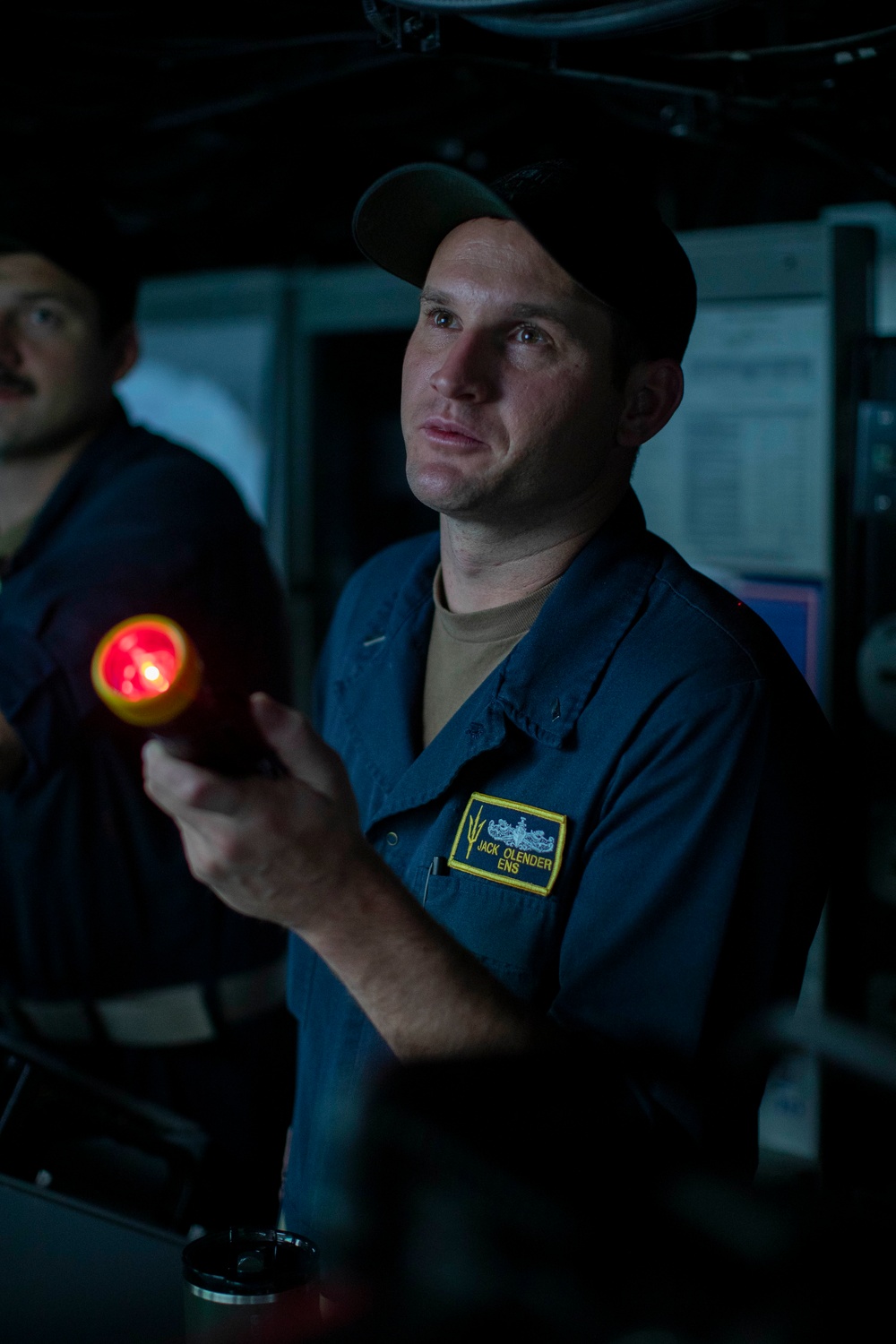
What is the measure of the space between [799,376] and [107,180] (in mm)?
1846

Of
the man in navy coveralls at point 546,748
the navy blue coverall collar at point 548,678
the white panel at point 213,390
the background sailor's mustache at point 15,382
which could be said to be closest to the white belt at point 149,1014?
the man in navy coveralls at point 546,748

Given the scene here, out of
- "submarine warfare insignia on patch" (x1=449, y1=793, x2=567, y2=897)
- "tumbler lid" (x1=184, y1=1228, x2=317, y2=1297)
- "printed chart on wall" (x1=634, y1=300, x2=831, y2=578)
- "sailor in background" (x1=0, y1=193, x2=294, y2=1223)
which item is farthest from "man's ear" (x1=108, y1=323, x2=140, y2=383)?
"tumbler lid" (x1=184, y1=1228, x2=317, y2=1297)


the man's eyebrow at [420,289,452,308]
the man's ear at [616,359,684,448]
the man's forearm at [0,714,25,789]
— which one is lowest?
the man's forearm at [0,714,25,789]

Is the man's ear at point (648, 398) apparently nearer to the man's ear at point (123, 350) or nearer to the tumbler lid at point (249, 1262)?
the tumbler lid at point (249, 1262)

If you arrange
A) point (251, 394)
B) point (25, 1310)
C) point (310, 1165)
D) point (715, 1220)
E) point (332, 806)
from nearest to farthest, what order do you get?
point (715, 1220)
point (332, 806)
point (25, 1310)
point (310, 1165)
point (251, 394)

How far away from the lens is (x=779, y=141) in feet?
7.57

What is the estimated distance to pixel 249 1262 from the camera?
933 mm

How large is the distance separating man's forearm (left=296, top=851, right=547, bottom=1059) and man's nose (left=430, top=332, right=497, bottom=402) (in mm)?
505

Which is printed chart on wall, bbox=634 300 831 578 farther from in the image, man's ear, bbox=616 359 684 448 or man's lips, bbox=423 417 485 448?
man's lips, bbox=423 417 485 448

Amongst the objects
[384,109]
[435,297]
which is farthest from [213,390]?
[435,297]

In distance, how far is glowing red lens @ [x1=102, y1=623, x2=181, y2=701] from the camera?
0.72 metres

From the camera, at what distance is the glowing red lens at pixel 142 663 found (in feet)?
2.36

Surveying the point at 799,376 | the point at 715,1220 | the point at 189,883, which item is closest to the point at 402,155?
the point at 799,376

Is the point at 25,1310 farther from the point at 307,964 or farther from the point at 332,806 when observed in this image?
the point at 332,806
